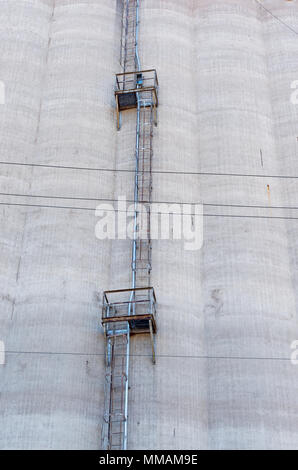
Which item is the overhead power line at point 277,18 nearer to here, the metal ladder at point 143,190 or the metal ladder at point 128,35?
the metal ladder at point 128,35

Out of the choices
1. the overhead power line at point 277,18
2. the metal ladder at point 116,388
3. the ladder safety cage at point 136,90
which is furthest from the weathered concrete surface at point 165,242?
the ladder safety cage at point 136,90

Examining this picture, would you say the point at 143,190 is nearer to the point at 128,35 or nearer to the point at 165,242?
the point at 165,242

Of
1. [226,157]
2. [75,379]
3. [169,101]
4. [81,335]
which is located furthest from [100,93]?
[75,379]

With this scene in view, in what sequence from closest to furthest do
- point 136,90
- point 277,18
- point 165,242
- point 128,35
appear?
1. point 165,242
2. point 136,90
3. point 128,35
4. point 277,18

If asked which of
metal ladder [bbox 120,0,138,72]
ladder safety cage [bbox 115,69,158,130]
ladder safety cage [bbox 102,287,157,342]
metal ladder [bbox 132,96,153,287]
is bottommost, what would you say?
ladder safety cage [bbox 102,287,157,342]

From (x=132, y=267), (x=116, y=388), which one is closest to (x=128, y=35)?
(x=132, y=267)

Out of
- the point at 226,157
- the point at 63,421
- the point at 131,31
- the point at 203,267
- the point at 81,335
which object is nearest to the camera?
the point at 63,421

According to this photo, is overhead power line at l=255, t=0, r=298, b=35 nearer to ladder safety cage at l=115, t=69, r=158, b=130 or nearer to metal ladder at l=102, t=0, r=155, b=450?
metal ladder at l=102, t=0, r=155, b=450

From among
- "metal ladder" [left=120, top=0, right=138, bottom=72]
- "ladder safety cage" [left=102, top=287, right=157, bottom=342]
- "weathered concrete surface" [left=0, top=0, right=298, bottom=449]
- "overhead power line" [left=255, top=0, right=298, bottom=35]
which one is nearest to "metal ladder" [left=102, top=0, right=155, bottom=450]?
"metal ladder" [left=120, top=0, right=138, bottom=72]

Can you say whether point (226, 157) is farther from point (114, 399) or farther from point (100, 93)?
point (114, 399)
